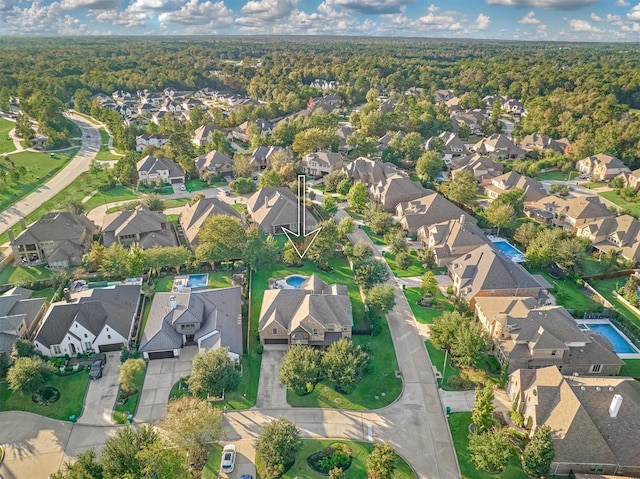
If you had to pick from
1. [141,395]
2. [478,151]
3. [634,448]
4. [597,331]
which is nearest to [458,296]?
[597,331]

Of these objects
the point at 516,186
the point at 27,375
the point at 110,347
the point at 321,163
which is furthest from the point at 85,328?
the point at 516,186

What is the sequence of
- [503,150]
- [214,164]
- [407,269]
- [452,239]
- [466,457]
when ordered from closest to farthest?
[466,457], [407,269], [452,239], [214,164], [503,150]

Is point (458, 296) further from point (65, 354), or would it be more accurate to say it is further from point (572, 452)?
point (65, 354)

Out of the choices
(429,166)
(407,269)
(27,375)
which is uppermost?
(429,166)

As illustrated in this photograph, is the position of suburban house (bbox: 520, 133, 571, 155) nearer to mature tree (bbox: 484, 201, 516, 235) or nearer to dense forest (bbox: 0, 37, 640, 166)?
dense forest (bbox: 0, 37, 640, 166)

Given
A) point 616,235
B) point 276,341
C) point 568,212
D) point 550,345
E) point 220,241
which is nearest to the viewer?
point 550,345

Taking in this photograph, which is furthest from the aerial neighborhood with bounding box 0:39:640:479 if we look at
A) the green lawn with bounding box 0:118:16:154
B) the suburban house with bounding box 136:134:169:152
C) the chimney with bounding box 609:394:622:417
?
the green lawn with bounding box 0:118:16:154

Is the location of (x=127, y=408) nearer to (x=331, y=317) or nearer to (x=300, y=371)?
(x=300, y=371)
